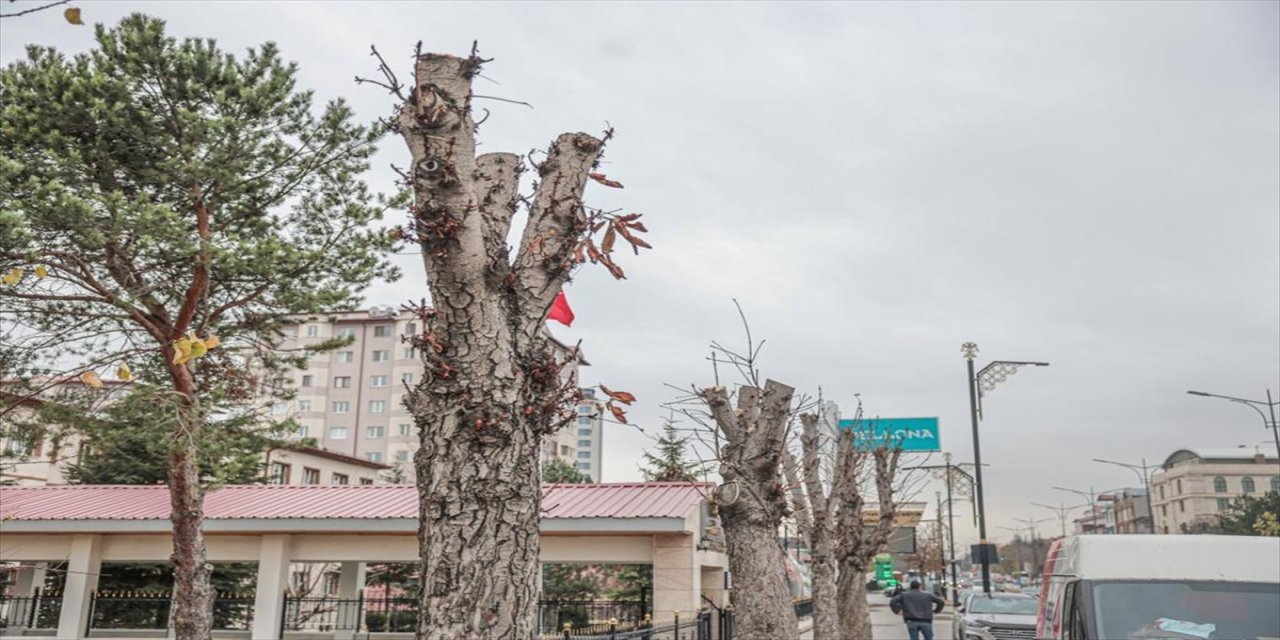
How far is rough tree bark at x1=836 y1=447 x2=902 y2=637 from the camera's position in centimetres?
1819

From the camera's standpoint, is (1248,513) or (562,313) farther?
(1248,513)

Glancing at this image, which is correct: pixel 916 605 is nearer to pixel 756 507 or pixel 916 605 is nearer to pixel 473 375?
pixel 756 507

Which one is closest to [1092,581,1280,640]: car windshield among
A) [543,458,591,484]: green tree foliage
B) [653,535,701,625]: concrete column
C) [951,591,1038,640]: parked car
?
[653,535,701,625]: concrete column

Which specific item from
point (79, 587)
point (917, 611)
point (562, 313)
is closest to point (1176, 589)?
point (562, 313)

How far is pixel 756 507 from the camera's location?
9.79m

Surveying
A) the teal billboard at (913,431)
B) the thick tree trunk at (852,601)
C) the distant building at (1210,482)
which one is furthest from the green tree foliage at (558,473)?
the distant building at (1210,482)

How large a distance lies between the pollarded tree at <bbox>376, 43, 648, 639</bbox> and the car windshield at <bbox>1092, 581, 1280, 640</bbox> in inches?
221

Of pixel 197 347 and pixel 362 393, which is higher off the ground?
pixel 362 393

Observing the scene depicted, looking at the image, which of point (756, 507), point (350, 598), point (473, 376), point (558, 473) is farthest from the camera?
point (558, 473)

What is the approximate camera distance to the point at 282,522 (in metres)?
20.0

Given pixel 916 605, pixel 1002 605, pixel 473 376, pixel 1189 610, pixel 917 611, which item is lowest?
pixel 1002 605

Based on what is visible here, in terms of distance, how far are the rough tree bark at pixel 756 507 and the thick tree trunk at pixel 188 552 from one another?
991cm

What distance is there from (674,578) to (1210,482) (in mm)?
98142

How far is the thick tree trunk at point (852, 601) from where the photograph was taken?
18734mm
